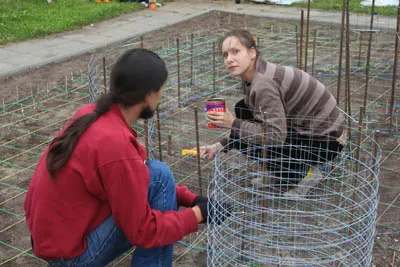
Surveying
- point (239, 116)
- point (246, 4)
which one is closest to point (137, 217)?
point (239, 116)

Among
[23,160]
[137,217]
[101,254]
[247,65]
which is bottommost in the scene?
[23,160]

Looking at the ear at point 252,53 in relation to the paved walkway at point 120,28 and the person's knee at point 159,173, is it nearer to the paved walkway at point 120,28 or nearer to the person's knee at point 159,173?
the person's knee at point 159,173

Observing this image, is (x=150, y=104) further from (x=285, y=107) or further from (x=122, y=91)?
(x=285, y=107)

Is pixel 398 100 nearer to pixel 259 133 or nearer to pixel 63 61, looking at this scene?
pixel 259 133

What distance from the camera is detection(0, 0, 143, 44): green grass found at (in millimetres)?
8500

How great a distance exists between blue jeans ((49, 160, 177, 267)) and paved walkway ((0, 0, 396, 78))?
4.77 metres

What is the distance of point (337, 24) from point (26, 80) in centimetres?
533

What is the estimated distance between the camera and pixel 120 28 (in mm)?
9102

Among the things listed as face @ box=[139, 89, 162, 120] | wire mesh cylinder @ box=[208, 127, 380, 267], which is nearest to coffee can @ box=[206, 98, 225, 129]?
wire mesh cylinder @ box=[208, 127, 380, 267]

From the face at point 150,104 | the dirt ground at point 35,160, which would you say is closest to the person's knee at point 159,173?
the face at point 150,104

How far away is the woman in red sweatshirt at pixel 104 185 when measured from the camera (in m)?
2.11

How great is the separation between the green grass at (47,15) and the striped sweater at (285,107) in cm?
578

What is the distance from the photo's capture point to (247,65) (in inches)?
133

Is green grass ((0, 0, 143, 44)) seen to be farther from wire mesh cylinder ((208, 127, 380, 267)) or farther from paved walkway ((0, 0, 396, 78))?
wire mesh cylinder ((208, 127, 380, 267))
